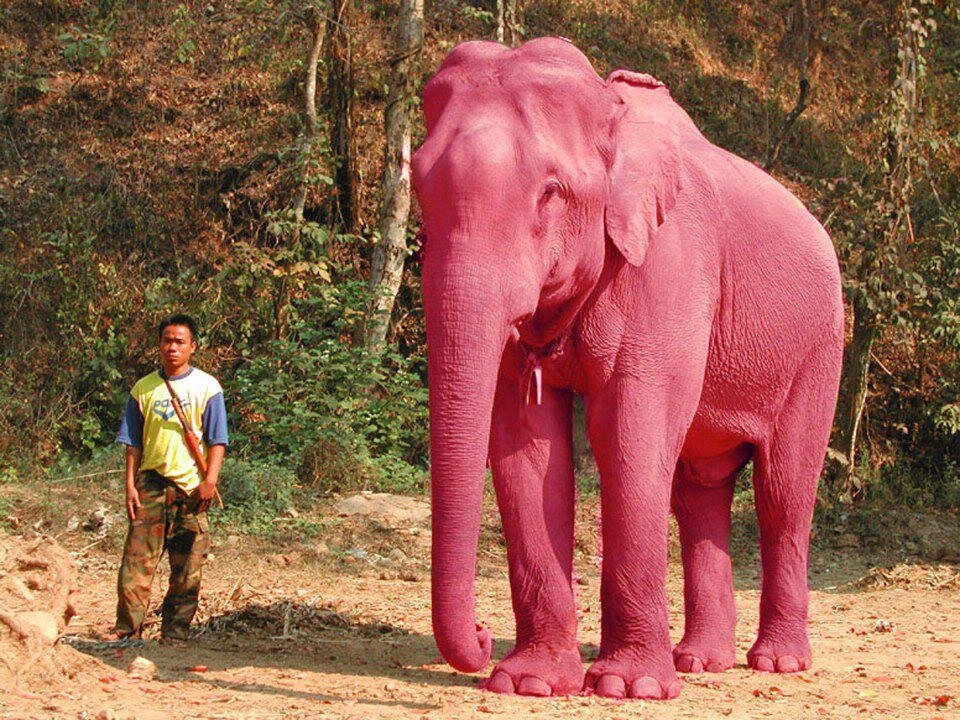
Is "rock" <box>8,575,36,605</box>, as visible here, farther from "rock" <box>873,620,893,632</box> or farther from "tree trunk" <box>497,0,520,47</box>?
"tree trunk" <box>497,0,520,47</box>

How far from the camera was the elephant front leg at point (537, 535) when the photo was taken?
630 centimetres

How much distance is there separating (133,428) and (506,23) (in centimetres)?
865

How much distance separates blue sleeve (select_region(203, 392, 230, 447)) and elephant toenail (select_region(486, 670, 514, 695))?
2.10 m

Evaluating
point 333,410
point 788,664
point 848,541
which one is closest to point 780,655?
point 788,664

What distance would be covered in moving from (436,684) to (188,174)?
12.1 meters

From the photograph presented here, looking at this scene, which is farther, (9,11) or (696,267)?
(9,11)

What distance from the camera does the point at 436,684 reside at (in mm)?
6461

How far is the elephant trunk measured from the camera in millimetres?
5281

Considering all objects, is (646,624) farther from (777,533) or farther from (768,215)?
(768,215)


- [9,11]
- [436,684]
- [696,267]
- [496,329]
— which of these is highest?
Result: [9,11]

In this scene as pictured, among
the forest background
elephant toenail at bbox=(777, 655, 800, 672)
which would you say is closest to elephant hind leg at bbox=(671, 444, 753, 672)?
elephant toenail at bbox=(777, 655, 800, 672)

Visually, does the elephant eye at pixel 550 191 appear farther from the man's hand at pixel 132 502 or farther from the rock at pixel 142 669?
the man's hand at pixel 132 502

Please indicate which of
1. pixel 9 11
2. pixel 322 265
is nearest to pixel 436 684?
pixel 322 265

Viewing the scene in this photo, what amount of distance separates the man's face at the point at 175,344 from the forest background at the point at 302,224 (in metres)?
4.08
